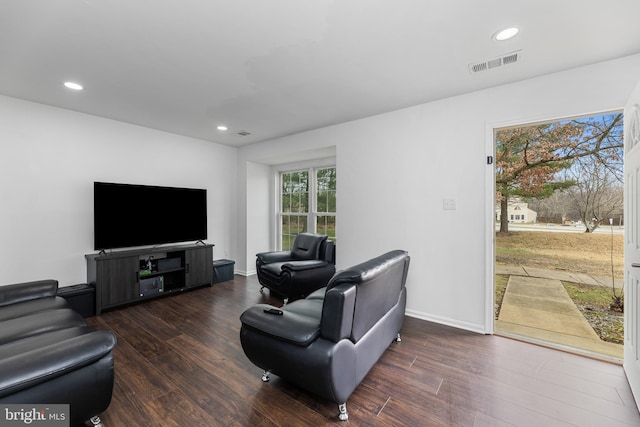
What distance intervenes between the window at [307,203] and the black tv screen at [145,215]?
66.4 inches

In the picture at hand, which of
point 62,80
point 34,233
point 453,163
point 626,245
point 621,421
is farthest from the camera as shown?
point 34,233

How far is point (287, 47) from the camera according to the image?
206 centimetres

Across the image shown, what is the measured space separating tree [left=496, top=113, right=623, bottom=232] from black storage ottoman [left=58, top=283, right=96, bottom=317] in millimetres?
5335

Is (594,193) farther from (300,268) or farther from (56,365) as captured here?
(56,365)

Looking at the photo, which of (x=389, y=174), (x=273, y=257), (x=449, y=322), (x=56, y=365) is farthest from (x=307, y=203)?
(x=56, y=365)

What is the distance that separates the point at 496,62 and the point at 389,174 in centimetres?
151

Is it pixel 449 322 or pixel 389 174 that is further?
pixel 389 174

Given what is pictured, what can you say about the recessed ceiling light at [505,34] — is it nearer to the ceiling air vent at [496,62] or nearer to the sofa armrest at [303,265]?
the ceiling air vent at [496,62]

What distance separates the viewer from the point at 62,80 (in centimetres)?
258

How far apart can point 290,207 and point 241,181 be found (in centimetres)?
112

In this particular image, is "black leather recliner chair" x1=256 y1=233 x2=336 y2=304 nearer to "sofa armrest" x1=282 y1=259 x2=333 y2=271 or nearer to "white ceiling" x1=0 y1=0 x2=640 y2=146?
"sofa armrest" x1=282 y1=259 x2=333 y2=271

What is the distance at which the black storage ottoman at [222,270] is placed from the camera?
15.1ft

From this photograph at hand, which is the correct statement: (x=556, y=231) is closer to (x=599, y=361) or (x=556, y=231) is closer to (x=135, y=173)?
(x=599, y=361)

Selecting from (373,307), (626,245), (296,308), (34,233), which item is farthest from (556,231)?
(34,233)
